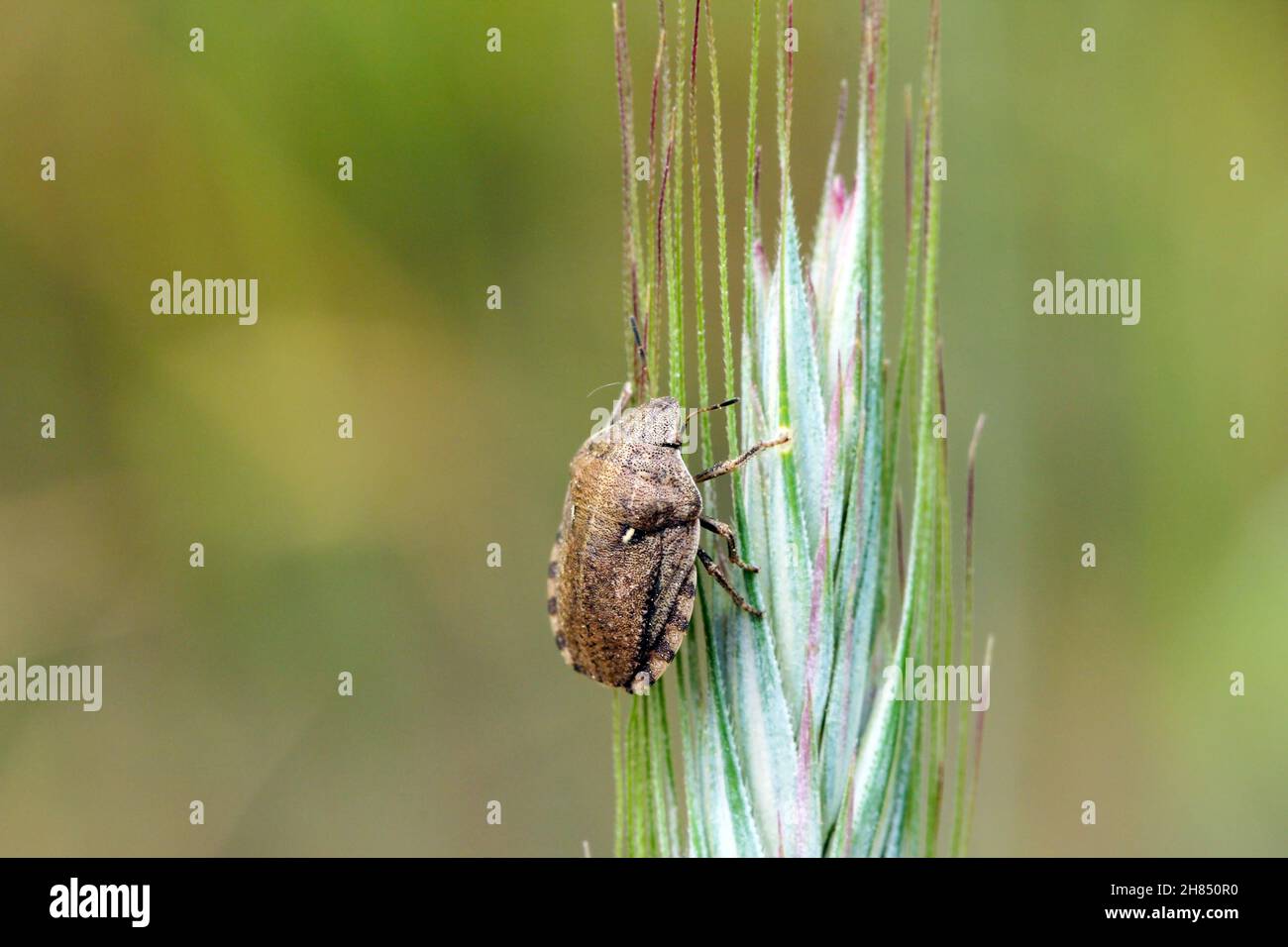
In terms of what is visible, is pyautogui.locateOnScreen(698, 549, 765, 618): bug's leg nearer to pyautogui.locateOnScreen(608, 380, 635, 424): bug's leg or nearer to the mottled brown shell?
the mottled brown shell

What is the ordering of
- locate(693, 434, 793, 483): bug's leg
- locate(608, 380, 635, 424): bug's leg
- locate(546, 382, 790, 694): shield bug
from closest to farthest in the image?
locate(693, 434, 793, 483): bug's leg
locate(546, 382, 790, 694): shield bug
locate(608, 380, 635, 424): bug's leg

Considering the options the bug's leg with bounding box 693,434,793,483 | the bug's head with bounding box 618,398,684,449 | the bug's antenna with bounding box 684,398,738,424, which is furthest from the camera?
the bug's head with bounding box 618,398,684,449

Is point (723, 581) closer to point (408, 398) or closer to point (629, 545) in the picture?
point (629, 545)

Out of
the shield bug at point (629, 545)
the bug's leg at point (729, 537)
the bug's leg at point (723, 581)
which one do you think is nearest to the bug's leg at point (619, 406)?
the shield bug at point (629, 545)

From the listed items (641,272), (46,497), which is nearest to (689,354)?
(641,272)

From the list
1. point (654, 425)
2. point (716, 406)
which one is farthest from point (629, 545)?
point (716, 406)

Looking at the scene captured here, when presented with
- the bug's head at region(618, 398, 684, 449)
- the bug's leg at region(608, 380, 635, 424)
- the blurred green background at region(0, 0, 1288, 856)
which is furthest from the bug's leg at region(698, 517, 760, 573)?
the blurred green background at region(0, 0, 1288, 856)
